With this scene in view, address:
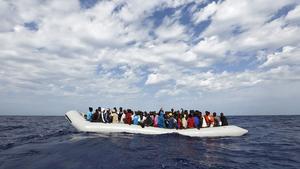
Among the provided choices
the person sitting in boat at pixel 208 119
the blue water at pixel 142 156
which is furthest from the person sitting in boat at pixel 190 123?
the blue water at pixel 142 156

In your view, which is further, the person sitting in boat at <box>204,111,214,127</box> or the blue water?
the person sitting in boat at <box>204,111,214,127</box>

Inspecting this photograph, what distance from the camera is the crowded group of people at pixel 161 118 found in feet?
60.8

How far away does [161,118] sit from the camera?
1880cm

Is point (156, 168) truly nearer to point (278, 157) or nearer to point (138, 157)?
point (138, 157)

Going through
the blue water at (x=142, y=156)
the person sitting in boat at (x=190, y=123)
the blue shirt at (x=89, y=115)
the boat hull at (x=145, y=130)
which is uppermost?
the blue shirt at (x=89, y=115)

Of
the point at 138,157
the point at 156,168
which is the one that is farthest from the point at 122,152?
the point at 156,168

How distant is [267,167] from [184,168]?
10.4ft

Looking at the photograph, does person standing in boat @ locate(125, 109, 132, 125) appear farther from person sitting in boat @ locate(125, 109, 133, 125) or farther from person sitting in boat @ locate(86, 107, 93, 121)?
person sitting in boat @ locate(86, 107, 93, 121)

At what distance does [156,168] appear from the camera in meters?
9.21

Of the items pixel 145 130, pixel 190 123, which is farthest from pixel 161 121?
pixel 190 123

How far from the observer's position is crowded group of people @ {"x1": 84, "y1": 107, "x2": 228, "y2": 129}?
60.8 ft

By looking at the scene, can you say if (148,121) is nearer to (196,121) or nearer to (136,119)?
(136,119)

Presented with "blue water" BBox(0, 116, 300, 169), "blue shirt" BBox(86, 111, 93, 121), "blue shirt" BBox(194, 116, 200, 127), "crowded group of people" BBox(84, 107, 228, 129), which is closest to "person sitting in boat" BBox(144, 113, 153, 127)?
"crowded group of people" BBox(84, 107, 228, 129)

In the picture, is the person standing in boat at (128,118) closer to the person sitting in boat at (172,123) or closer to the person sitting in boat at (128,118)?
the person sitting in boat at (128,118)
